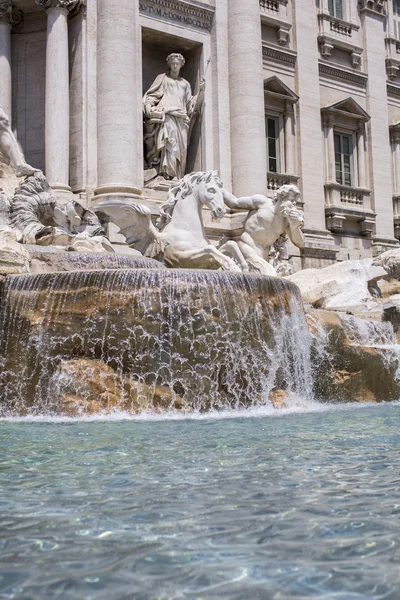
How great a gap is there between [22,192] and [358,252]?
11722mm

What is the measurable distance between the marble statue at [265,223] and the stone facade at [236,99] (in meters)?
3.07

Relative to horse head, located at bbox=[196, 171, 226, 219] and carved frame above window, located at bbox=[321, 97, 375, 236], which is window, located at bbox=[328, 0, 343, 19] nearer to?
carved frame above window, located at bbox=[321, 97, 375, 236]

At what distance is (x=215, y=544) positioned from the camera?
2.74 metres

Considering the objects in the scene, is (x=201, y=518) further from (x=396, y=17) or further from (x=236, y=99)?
(x=396, y=17)

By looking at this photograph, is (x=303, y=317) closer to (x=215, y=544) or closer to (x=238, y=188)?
(x=215, y=544)

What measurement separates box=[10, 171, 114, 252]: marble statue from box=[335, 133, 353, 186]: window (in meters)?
10.8

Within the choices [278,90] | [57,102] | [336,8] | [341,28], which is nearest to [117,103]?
[57,102]

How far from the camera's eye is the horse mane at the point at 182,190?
12.6m

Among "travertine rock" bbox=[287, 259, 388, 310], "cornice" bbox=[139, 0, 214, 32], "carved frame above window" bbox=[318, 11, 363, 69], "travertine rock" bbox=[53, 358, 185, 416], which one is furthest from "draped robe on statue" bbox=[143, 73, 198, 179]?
"travertine rock" bbox=[53, 358, 185, 416]

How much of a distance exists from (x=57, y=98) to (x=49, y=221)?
3621 mm

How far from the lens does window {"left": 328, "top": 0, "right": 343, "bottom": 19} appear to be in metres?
24.0

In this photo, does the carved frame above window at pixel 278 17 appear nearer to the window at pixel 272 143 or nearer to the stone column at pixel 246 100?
the stone column at pixel 246 100

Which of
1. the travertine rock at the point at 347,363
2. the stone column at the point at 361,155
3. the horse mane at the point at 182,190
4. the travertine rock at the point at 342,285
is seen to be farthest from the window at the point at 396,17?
the travertine rock at the point at 347,363

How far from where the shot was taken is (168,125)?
59.6ft
